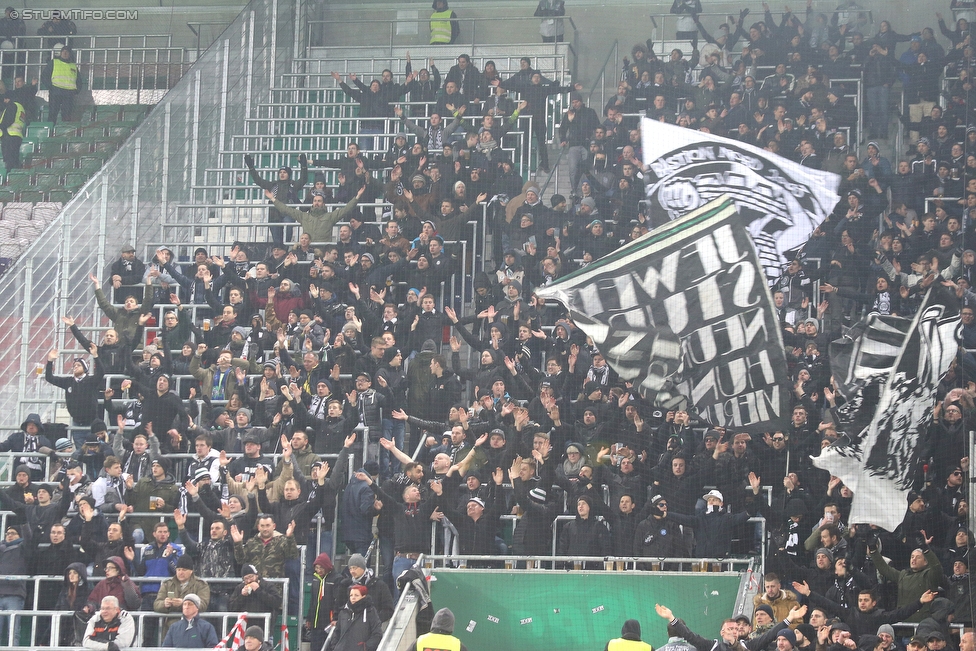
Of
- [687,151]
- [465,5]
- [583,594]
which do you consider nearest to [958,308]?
[687,151]

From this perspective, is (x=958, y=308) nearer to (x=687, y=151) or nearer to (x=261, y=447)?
(x=687, y=151)

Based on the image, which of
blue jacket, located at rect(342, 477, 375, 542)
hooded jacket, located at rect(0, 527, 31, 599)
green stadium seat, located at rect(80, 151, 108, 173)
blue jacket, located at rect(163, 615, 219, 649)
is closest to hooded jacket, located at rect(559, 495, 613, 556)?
blue jacket, located at rect(342, 477, 375, 542)

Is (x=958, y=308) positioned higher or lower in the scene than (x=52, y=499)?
higher

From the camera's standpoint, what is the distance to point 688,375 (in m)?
13.3

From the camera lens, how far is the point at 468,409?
13.0 meters

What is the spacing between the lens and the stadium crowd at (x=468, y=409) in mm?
11289

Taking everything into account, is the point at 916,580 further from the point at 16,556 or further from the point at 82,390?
the point at 82,390

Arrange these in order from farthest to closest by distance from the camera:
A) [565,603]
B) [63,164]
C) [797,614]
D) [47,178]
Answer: [63,164] < [47,178] < [565,603] < [797,614]

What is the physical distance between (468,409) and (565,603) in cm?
229

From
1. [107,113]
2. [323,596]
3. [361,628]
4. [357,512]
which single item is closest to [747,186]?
[357,512]

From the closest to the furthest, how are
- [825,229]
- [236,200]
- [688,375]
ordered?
[688,375], [825,229], [236,200]

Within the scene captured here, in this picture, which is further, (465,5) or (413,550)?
(465,5)

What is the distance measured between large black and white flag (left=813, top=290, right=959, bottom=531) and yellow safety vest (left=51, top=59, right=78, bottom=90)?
12.1 metres

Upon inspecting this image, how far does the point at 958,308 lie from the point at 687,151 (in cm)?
354
